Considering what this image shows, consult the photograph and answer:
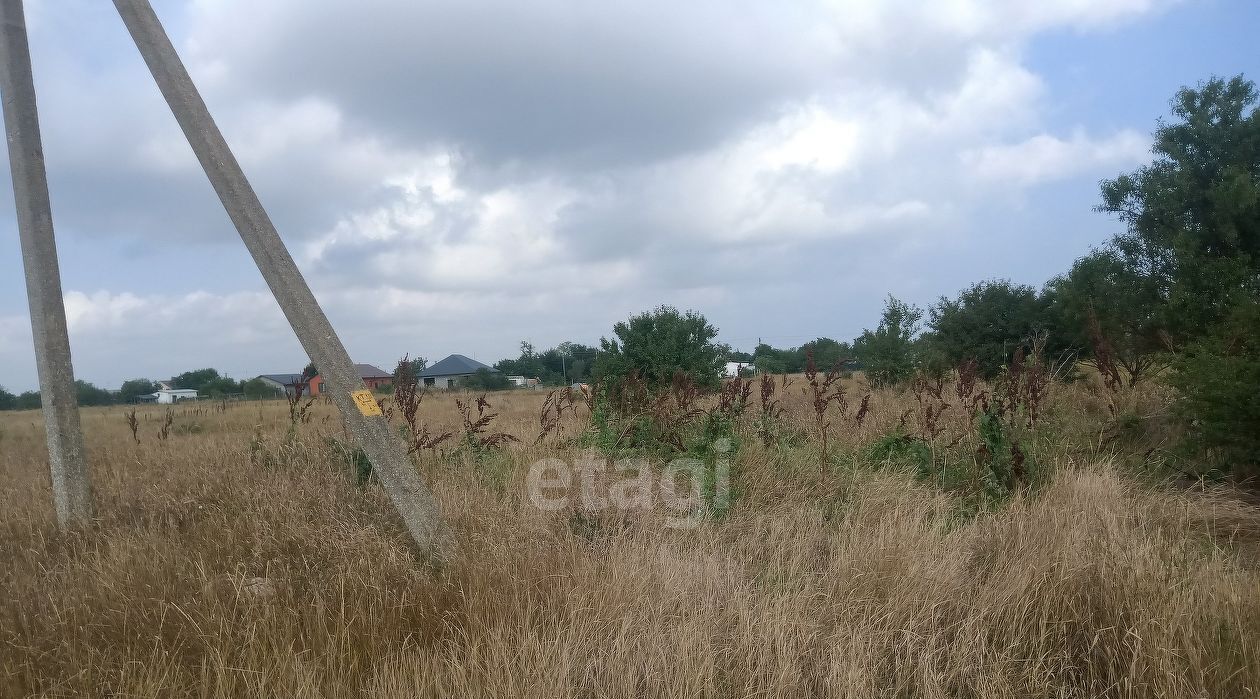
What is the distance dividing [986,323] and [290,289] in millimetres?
19012

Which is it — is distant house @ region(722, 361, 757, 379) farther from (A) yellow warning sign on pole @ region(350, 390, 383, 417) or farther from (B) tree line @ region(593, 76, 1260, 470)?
(A) yellow warning sign on pole @ region(350, 390, 383, 417)

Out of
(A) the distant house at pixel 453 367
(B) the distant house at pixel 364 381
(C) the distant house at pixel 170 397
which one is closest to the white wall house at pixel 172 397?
(C) the distant house at pixel 170 397

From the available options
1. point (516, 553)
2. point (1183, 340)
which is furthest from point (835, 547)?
point (1183, 340)

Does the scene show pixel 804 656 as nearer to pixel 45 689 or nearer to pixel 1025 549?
pixel 1025 549

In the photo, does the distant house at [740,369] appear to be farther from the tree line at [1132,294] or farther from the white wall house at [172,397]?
the white wall house at [172,397]

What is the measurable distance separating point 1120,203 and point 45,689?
21.1 metres

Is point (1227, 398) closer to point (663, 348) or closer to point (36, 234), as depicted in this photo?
point (36, 234)

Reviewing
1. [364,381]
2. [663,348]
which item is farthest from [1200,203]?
[364,381]

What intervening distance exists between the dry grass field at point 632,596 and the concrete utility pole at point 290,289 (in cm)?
27

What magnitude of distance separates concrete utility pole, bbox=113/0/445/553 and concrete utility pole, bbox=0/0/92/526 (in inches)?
66.8

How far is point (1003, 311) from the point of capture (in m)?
18.9

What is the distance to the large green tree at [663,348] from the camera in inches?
778

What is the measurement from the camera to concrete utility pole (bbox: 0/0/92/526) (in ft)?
15.3

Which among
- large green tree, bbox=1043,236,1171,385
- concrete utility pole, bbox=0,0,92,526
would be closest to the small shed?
concrete utility pole, bbox=0,0,92,526
